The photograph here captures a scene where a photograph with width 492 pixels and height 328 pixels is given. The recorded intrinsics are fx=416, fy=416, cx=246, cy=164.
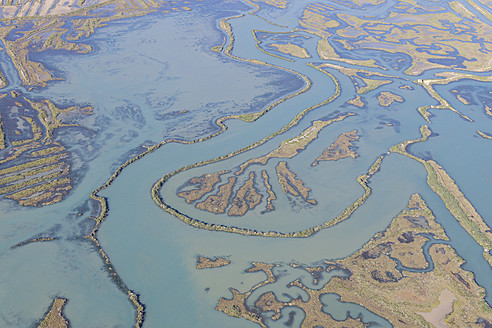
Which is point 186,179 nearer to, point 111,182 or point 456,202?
point 111,182

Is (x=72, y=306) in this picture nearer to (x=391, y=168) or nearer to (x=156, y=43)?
(x=391, y=168)

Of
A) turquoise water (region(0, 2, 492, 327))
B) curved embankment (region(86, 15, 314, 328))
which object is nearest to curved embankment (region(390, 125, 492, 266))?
turquoise water (region(0, 2, 492, 327))

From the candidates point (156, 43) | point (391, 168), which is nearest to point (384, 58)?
point (391, 168)

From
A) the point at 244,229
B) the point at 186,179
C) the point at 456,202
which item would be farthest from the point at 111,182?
the point at 456,202

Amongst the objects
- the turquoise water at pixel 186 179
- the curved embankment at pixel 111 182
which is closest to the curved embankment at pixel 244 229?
the turquoise water at pixel 186 179

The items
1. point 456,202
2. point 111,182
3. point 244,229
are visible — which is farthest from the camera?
point 111,182
